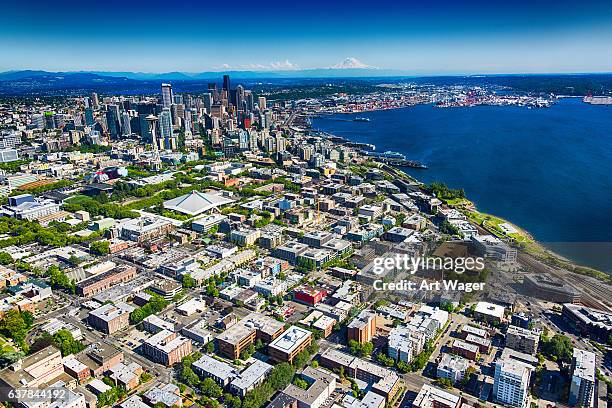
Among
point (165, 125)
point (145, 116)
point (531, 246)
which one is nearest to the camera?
point (531, 246)

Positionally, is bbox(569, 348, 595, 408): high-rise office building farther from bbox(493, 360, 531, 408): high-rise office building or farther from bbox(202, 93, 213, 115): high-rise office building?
bbox(202, 93, 213, 115): high-rise office building

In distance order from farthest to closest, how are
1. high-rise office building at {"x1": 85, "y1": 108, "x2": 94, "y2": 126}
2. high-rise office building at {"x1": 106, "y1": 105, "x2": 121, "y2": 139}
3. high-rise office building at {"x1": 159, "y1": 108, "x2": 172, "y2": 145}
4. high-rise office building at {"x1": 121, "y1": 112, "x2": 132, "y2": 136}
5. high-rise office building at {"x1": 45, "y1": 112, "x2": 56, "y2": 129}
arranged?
high-rise office building at {"x1": 85, "y1": 108, "x2": 94, "y2": 126} < high-rise office building at {"x1": 45, "y1": 112, "x2": 56, "y2": 129} < high-rise office building at {"x1": 121, "y1": 112, "x2": 132, "y2": 136} < high-rise office building at {"x1": 106, "y1": 105, "x2": 121, "y2": 139} < high-rise office building at {"x1": 159, "y1": 108, "x2": 172, "y2": 145}

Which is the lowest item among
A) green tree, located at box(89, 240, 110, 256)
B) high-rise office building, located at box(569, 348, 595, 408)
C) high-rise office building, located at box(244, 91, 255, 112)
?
high-rise office building, located at box(569, 348, 595, 408)

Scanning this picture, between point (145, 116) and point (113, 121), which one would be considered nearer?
point (145, 116)

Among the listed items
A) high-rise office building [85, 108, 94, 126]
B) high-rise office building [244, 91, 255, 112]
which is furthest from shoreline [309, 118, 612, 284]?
high-rise office building [85, 108, 94, 126]

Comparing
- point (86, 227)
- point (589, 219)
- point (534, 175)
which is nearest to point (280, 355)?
point (86, 227)

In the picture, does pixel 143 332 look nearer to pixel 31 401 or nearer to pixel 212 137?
pixel 31 401

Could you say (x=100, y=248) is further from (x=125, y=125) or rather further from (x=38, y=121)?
(x=38, y=121)

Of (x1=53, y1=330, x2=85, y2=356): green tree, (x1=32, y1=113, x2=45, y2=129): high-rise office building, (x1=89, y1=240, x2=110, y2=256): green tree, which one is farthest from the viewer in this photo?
(x1=32, y1=113, x2=45, y2=129): high-rise office building

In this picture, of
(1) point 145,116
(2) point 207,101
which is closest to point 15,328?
(1) point 145,116
